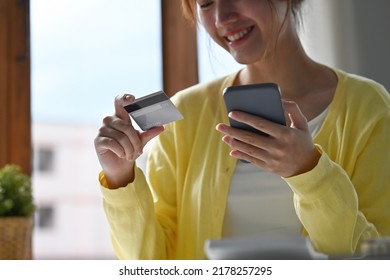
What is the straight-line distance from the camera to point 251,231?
0.87m

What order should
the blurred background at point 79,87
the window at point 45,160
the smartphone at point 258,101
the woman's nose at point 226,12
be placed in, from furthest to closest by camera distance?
1. the window at point 45,160
2. the blurred background at point 79,87
3. the woman's nose at point 226,12
4. the smartphone at point 258,101

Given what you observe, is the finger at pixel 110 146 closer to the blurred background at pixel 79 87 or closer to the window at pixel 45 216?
the blurred background at pixel 79 87

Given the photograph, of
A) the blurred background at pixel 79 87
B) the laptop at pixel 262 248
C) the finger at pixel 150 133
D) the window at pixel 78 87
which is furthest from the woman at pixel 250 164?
the window at pixel 78 87

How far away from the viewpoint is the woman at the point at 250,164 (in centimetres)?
74

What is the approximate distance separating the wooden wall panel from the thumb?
49.5 inches

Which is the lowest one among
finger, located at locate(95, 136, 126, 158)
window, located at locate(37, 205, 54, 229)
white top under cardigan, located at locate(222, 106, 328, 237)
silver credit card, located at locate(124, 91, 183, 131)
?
window, located at locate(37, 205, 54, 229)

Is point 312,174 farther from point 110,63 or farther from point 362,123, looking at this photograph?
point 110,63

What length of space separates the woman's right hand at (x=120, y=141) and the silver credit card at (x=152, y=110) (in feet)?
0.05

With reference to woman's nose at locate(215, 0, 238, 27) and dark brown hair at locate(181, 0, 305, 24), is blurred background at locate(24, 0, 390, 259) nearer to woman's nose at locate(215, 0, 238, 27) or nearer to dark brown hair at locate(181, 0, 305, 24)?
dark brown hair at locate(181, 0, 305, 24)

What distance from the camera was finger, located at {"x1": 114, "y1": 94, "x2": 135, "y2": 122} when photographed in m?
0.82

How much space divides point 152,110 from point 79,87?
36.3 inches

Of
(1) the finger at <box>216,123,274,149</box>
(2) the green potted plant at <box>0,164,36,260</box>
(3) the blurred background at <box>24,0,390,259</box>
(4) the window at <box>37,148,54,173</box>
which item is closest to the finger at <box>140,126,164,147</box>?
(1) the finger at <box>216,123,274,149</box>

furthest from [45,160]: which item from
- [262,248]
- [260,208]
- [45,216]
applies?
[262,248]

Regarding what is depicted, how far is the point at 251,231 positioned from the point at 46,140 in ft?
3.42
